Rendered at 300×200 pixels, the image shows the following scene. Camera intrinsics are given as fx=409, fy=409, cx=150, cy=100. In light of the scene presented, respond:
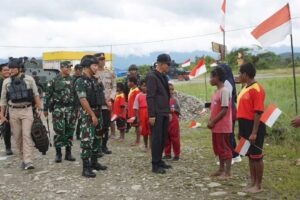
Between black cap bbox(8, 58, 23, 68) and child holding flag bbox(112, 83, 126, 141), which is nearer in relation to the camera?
black cap bbox(8, 58, 23, 68)

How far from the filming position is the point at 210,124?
5.98m

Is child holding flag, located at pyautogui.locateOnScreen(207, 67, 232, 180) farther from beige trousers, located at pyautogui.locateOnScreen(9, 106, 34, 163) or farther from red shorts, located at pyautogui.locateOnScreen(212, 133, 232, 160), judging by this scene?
beige trousers, located at pyautogui.locateOnScreen(9, 106, 34, 163)

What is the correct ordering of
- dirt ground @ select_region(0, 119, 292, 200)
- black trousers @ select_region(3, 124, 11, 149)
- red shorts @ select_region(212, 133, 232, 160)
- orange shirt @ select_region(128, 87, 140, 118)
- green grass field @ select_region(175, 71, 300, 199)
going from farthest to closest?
orange shirt @ select_region(128, 87, 140, 118), black trousers @ select_region(3, 124, 11, 149), red shorts @ select_region(212, 133, 232, 160), green grass field @ select_region(175, 71, 300, 199), dirt ground @ select_region(0, 119, 292, 200)

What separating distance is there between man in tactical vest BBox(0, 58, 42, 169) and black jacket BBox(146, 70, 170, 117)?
2033 millimetres

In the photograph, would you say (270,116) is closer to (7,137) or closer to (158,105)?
(158,105)

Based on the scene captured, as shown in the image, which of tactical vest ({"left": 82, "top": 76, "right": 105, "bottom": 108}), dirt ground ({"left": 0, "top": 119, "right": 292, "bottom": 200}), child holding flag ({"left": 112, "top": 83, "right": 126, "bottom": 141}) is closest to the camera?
dirt ground ({"left": 0, "top": 119, "right": 292, "bottom": 200})

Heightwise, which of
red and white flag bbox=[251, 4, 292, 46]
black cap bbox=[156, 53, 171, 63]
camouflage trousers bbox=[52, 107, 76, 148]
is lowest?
camouflage trousers bbox=[52, 107, 76, 148]

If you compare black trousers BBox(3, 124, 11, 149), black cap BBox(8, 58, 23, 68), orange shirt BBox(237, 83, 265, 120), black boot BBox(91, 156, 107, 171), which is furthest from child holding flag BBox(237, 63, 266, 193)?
black trousers BBox(3, 124, 11, 149)

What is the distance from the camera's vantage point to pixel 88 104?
6.11 metres

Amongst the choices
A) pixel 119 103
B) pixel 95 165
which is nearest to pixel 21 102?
pixel 95 165

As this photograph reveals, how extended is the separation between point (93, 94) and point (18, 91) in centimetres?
141

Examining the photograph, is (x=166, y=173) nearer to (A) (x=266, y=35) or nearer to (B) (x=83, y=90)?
(B) (x=83, y=90)

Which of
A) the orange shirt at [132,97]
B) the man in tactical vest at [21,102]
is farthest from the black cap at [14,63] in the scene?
the orange shirt at [132,97]

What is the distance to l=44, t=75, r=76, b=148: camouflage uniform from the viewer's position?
7.36 m
